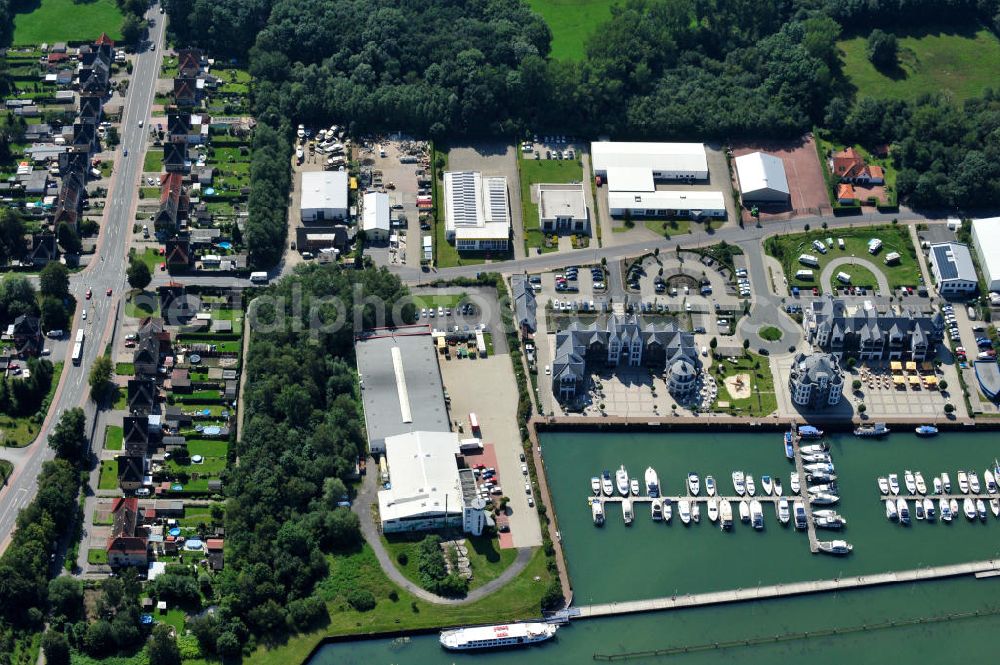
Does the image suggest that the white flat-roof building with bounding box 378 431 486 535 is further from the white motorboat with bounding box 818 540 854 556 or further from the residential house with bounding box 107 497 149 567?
the white motorboat with bounding box 818 540 854 556

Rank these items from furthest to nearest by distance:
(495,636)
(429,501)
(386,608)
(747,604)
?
(429,501), (747,604), (386,608), (495,636)

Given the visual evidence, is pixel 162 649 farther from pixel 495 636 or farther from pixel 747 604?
pixel 747 604

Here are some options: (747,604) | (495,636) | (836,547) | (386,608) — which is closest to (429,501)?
(386,608)

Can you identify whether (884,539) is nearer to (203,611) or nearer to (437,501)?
(437,501)

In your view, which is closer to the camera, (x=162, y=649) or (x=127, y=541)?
(x=162, y=649)

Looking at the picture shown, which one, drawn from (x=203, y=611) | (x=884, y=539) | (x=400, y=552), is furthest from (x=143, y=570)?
(x=884, y=539)

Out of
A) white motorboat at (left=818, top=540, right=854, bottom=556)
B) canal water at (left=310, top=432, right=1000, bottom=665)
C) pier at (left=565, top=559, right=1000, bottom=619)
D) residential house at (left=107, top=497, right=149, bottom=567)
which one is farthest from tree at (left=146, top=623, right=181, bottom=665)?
white motorboat at (left=818, top=540, right=854, bottom=556)
